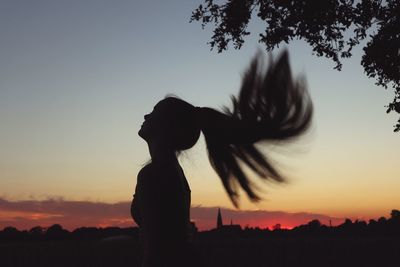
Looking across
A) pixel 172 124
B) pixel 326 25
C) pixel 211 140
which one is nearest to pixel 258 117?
pixel 211 140

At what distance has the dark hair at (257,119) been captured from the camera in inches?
187

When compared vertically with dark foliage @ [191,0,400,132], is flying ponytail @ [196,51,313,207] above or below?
below

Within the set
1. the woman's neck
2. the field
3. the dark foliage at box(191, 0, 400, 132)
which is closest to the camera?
the woman's neck

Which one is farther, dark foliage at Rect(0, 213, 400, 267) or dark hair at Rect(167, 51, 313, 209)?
dark foliage at Rect(0, 213, 400, 267)

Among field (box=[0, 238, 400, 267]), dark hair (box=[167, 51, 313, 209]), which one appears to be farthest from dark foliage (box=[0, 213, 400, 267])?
dark hair (box=[167, 51, 313, 209])

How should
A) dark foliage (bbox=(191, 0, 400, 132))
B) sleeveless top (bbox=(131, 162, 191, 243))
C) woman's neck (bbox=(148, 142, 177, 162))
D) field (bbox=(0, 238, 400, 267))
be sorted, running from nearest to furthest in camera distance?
sleeveless top (bbox=(131, 162, 191, 243)), woman's neck (bbox=(148, 142, 177, 162)), dark foliage (bbox=(191, 0, 400, 132)), field (bbox=(0, 238, 400, 267))

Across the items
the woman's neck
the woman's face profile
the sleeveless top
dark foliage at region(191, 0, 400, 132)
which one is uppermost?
dark foliage at region(191, 0, 400, 132)

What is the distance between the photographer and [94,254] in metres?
33.1

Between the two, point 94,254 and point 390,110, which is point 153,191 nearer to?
point 390,110

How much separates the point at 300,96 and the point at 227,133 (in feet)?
2.24

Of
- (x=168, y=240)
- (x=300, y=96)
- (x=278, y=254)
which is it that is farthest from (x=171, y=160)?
(x=278, y=254)

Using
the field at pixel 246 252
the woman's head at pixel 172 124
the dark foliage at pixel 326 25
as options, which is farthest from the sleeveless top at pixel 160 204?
the field at pixel 246 252

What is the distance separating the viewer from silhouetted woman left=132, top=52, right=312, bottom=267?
4250 mm

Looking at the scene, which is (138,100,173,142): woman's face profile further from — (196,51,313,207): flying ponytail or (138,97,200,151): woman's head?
(196,51,313,207): flying ponytail
